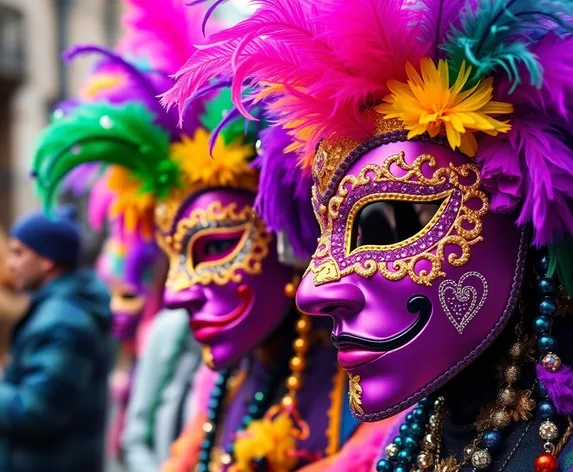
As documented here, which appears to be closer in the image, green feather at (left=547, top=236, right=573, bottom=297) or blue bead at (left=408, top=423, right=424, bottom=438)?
green feather at (left=547, top=236, right=573, bottom=297)

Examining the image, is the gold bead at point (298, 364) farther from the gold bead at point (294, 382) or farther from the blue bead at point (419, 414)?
the blue bead at point (419, 414)

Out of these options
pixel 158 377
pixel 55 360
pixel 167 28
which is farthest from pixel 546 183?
pixel 158 377

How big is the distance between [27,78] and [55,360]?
11.2 meters

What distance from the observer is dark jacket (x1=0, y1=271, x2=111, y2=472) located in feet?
9.62

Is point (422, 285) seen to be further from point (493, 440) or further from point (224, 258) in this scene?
point (224, 258)

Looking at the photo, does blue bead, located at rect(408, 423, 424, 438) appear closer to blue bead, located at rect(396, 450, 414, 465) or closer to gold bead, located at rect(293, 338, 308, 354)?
blue bead, located at rect(396, 450, 414, 465)

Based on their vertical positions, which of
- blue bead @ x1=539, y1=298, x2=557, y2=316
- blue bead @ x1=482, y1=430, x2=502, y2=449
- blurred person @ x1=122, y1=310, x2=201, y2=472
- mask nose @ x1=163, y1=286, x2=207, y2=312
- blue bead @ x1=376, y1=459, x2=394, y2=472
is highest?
blue bead @ x1=539, y1=298, x2=557, y2=316

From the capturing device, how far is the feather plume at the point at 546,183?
1.33 m

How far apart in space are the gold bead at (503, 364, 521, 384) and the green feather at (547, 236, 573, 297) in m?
0.17

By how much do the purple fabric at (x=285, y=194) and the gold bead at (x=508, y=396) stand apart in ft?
1.92

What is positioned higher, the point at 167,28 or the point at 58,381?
the point at 167,28

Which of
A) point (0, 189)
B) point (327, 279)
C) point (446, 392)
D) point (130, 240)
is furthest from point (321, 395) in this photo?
point (0, 189)

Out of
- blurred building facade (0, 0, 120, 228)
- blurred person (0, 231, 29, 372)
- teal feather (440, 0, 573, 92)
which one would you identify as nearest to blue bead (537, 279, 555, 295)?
teal feather (440, 0, 573, 92)

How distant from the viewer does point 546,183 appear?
4.34 ft
